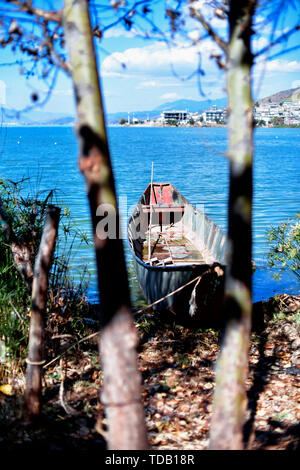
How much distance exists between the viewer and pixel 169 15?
113 inches

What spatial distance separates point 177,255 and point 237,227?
8.34 metres

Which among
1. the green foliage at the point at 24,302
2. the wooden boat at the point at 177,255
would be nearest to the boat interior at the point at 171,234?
the wooden boat at the point at 177,255

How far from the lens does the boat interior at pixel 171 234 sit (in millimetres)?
10172

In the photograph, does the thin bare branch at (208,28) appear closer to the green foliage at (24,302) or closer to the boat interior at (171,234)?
the green foliage at (24,302)

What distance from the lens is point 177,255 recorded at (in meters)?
10.9

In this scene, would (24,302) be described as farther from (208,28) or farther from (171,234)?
(171,234)

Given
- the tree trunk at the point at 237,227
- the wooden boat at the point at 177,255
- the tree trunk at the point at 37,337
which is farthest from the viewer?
the wooden boat at the point at 177,255

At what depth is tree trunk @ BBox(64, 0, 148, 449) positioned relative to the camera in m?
2.43

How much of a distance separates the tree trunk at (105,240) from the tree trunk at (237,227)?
0.53 meters

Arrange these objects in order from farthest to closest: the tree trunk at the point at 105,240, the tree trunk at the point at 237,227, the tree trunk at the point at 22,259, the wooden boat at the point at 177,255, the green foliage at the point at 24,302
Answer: the wooden boat at the point at 177,255 < the tree trunk at the point at 22,259 < the green foliage at the point at 24,302 < the tree trunk at the point at 237,227 < the tree trunk at the point at 105,240

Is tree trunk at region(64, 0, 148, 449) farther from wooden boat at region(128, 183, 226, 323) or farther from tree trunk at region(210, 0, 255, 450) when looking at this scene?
wooden boat at region(128, 183, 226, 323)

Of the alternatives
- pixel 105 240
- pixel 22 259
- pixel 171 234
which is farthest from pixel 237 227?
pixel 171 234
